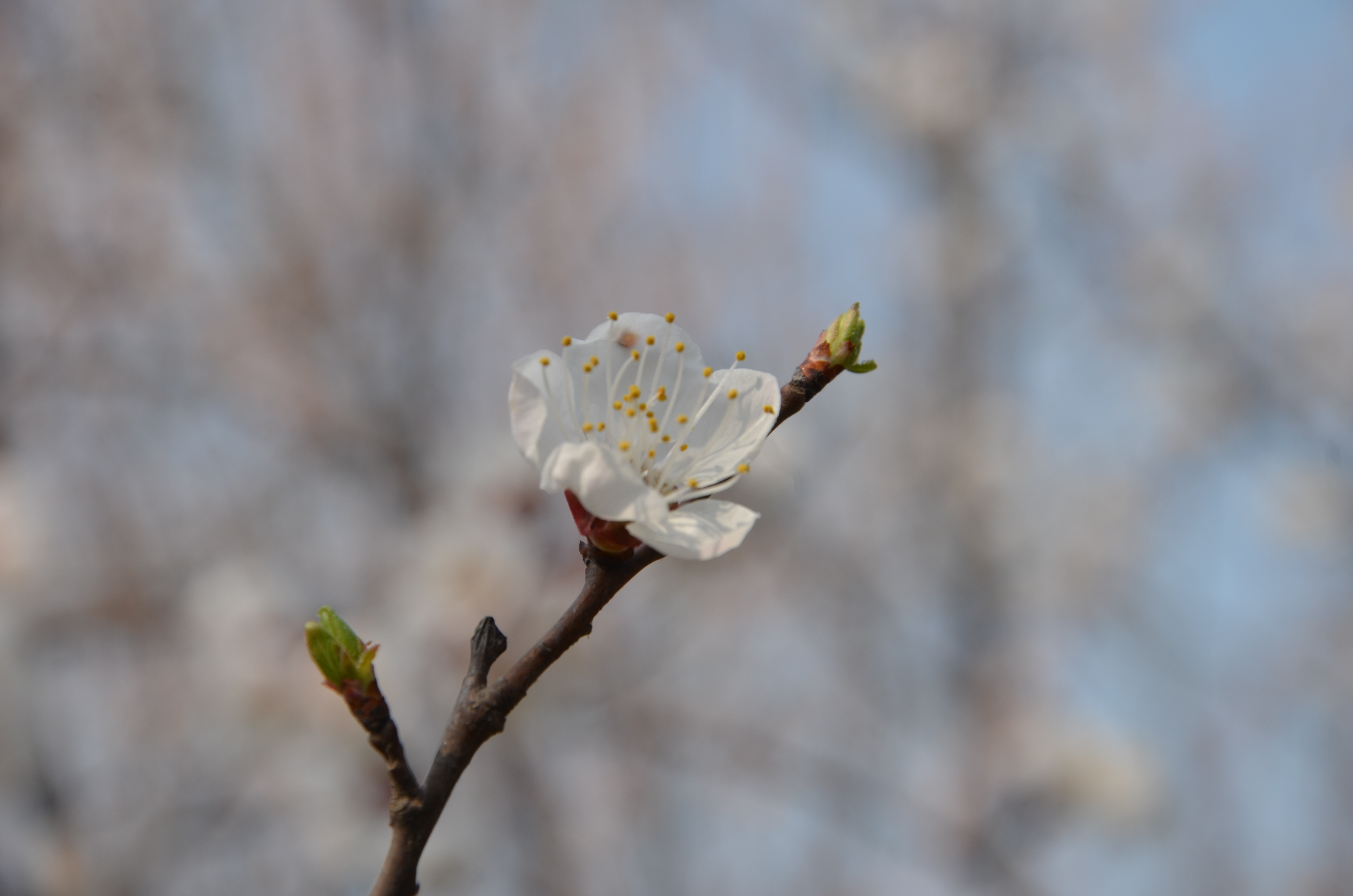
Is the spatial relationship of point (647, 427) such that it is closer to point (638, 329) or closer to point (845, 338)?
point (638, 329)

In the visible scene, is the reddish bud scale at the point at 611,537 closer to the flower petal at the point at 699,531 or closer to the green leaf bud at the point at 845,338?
the flower petal at the point at 699,531

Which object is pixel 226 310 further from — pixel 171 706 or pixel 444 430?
pixel 171 706

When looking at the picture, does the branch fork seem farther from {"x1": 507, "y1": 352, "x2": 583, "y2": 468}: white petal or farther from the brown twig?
{"x1": 507, "y1": 352, "x2": 583, "y2": 468}: white petal

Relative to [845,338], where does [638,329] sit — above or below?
above

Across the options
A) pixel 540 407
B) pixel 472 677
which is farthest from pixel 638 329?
pixel 472 677

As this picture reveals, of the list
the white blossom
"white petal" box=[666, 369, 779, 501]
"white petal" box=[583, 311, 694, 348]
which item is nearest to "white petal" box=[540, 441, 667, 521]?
the white blossom

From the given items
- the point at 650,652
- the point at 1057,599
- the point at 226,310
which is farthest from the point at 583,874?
the point at 1057,599
